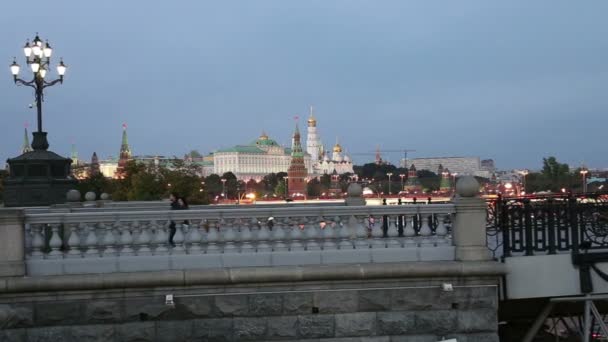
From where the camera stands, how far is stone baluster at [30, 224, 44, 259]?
10.9 meters

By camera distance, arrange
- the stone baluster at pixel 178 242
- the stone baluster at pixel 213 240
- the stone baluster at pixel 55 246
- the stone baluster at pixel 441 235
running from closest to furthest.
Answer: the stone baluster at pixel 55 246, the stone baluster at pixel 178 242, the stone baluster at pixel 213 240, the stone baluster at pixel 441 235

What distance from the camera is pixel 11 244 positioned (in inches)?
418

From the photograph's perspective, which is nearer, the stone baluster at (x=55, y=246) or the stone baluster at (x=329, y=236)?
the stone baluster at (x=55, y=246)

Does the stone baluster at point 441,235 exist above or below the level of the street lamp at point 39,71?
below

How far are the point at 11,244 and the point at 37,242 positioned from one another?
15.5 inches

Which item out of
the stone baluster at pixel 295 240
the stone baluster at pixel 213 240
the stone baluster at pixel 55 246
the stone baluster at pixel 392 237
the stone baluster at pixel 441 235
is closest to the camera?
the stone baluster at pixel 55 246

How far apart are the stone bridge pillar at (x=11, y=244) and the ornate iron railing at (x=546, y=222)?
6867mm

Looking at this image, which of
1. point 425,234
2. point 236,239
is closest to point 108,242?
point 236,239

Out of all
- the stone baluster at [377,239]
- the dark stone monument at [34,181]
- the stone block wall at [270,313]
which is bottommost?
the stone block wall at [270,313]

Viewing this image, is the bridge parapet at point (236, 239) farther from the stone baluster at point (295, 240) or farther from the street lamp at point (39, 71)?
the street lamp at point (39, 71)

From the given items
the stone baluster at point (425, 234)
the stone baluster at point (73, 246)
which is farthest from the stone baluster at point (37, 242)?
the stone baluster at point (425, 234)

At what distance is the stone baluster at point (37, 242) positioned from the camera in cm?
1092

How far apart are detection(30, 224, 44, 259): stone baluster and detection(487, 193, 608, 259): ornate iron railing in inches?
261

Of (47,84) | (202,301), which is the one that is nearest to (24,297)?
(202,301)
